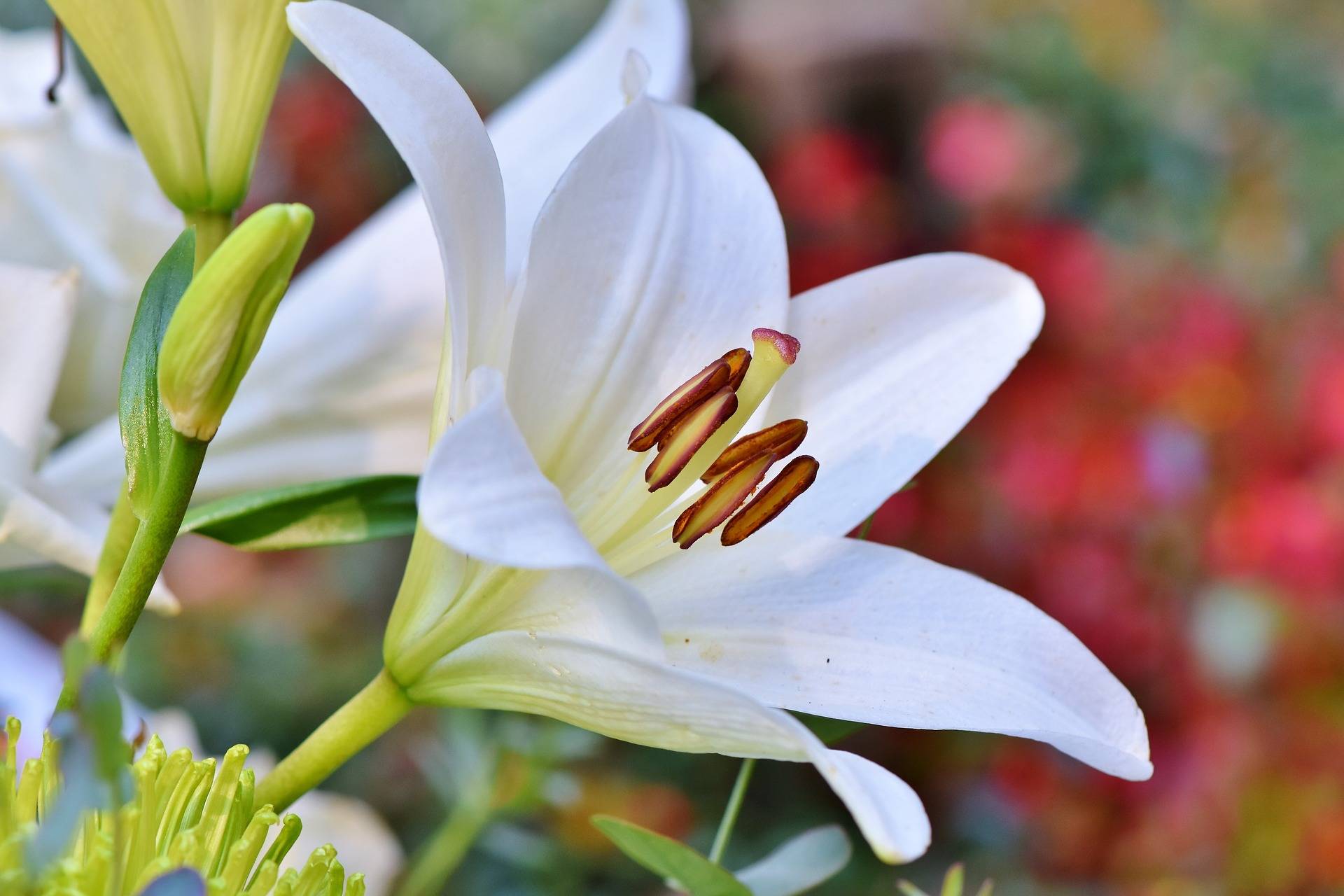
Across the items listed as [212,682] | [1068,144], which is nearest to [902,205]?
[1068,144]

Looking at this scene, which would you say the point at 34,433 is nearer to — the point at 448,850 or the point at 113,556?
the point at 113,556

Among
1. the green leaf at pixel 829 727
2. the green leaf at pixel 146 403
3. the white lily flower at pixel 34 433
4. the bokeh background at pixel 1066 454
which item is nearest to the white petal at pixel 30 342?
the white lily flower at pixel 34 433

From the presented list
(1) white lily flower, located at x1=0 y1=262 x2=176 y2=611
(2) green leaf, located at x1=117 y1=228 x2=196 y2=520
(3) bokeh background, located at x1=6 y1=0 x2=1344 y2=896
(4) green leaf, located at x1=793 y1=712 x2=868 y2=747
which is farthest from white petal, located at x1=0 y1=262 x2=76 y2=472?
(3) bokeh background, located at x1=6 y1=0 x2=1344 y2=896

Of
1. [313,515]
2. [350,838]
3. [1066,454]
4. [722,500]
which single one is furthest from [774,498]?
A: [1066,454]

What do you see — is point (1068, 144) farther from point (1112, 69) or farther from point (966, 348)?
point (966, 348)

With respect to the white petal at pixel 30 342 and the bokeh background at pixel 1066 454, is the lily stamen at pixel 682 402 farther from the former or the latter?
the bokeh background at pixel 1066 454
